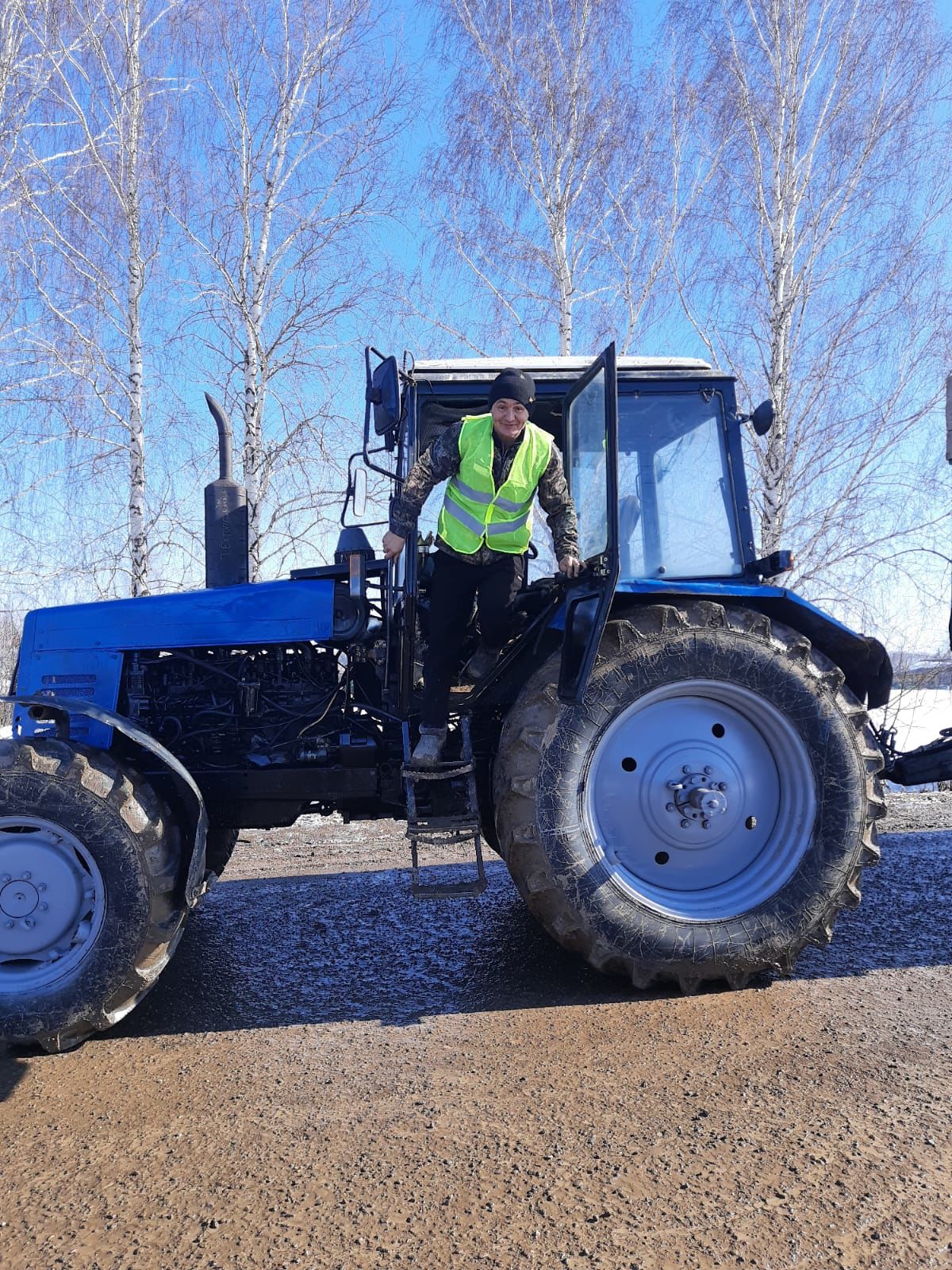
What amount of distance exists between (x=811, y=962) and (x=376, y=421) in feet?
9.27

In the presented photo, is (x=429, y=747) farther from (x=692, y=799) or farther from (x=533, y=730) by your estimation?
(x=692, y=799)

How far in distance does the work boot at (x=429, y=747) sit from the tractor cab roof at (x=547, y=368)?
1498 millimetres

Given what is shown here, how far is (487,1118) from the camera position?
2389 millimetres

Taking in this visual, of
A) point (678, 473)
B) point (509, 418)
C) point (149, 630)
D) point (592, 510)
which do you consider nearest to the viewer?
point (509, 418)

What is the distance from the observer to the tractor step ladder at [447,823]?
3098 millimetres

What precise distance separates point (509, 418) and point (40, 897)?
2383 mm

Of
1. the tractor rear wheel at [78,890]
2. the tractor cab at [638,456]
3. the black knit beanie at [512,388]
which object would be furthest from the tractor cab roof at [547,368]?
the tractor rear wheel at [78,890]

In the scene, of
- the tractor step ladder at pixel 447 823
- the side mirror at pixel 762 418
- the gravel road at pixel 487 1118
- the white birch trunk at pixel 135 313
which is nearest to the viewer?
the gravel road at pixel 487 1118

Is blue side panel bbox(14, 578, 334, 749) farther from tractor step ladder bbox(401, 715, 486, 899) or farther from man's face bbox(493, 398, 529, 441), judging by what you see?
man's face bbox(493, 398, 529, 441)

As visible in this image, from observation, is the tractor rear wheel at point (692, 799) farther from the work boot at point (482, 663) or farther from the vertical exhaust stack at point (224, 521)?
the vertical exhaust stack at point (224, 521)

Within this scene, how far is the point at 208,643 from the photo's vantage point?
368 centimetres

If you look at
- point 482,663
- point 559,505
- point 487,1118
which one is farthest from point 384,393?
point 487,1118

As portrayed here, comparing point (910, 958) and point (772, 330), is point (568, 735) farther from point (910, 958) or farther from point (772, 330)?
point (772, 330)

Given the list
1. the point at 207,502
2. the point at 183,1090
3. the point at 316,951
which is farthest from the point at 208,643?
the point at 183,1090
